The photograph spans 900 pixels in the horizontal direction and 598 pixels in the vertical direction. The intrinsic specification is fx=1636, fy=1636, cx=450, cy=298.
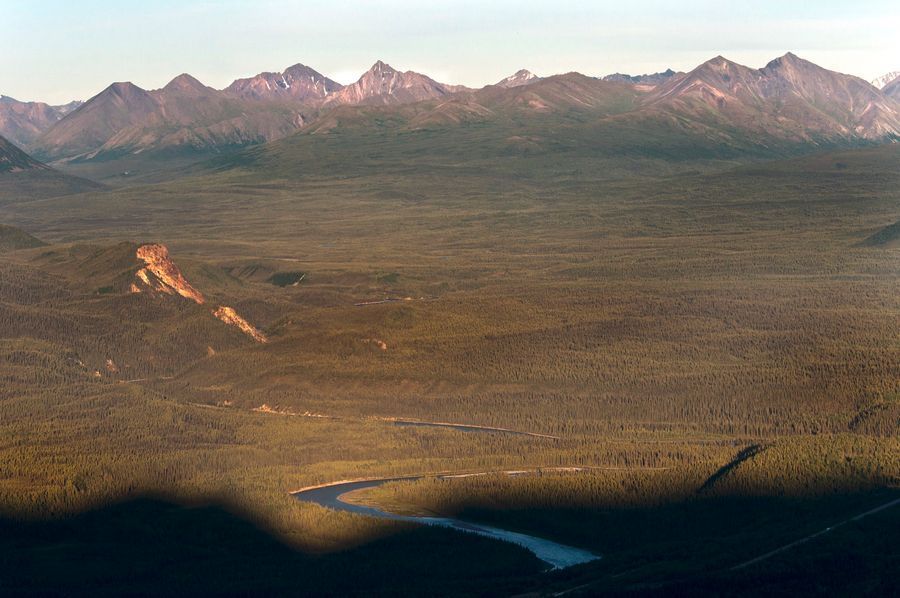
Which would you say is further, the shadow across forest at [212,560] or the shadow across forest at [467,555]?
the shadow across forest at [212,560]

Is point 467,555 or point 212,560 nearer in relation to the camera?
point 212,560

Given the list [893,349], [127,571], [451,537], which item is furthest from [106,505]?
[893,349]

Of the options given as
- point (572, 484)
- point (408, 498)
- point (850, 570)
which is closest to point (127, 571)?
point (408, 498)

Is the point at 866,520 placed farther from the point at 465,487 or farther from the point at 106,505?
the point at 106,505

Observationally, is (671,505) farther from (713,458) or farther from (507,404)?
(507,404)

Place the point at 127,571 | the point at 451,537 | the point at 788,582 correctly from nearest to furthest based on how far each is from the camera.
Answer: the point at 788,582, the point at 127,571, the point at 451,537

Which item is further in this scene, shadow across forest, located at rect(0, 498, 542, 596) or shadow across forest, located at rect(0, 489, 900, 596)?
shadow across forest, located at rect(0, 498, 542, 596)

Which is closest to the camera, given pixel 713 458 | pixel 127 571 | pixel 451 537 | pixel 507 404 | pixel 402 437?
pixel 127 571

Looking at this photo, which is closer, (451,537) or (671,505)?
(451,537)

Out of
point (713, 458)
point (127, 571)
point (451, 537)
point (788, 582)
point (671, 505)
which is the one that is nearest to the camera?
point (788, 582)
